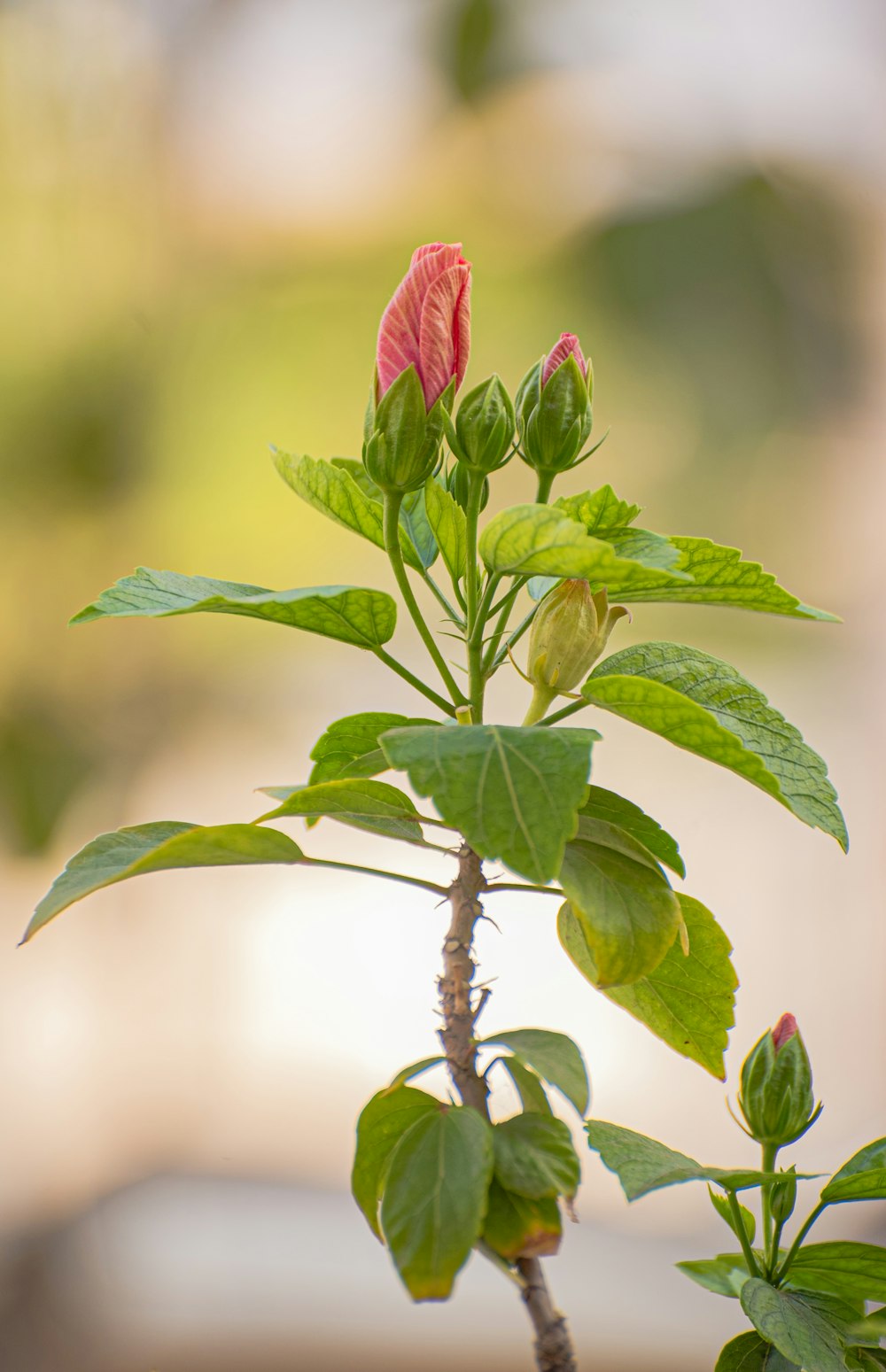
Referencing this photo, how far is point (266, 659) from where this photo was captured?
1370 mm

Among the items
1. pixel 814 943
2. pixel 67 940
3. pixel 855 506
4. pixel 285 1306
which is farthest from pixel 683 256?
pixel 285 1306

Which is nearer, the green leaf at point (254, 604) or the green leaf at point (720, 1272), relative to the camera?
the green leaf at point (254, 604)

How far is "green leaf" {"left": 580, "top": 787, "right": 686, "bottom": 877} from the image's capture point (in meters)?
0.52

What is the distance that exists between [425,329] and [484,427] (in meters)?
0.05

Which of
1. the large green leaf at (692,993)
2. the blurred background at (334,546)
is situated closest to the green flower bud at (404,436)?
the large green leaf at (692,993)

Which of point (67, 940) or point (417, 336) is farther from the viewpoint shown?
point (67, 940)

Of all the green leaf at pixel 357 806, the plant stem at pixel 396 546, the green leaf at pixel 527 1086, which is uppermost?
the plant stem at pixel 396 546

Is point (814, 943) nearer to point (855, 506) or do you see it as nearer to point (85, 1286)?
point (855, 506)

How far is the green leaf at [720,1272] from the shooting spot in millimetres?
617

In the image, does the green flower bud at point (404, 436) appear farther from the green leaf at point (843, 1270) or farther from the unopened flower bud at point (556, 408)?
the green leaf at point (843, 1270)

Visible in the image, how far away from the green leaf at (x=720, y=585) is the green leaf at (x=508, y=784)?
3.3 inches

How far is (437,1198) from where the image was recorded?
1.46 feet

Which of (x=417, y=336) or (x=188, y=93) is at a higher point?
(x=188, y=93)

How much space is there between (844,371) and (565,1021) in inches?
33.5
